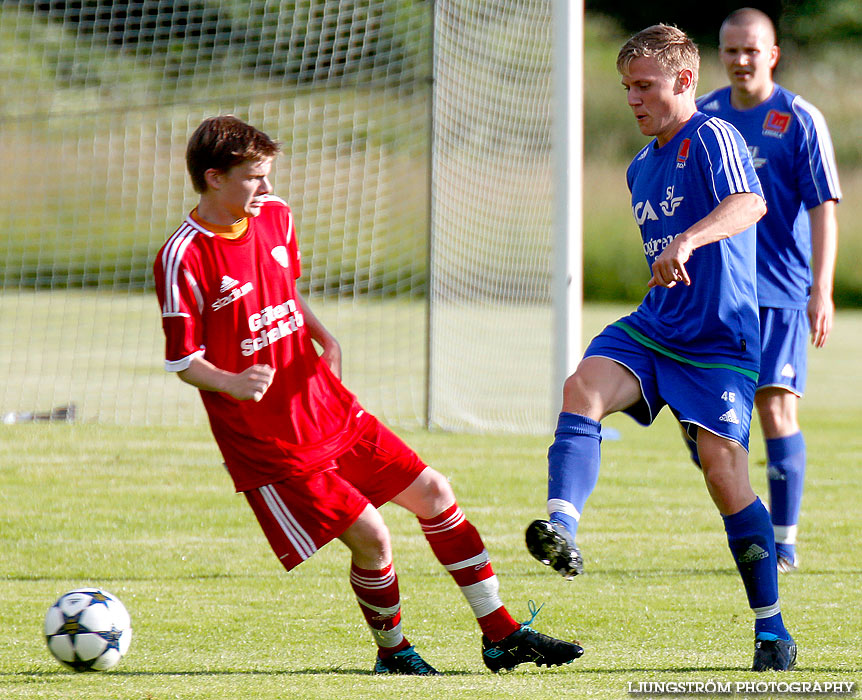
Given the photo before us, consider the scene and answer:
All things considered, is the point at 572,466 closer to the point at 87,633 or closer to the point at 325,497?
the point at 325,497

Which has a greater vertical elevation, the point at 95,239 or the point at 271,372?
the point at 271,372

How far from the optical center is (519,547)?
581 cm

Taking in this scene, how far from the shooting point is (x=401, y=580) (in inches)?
204

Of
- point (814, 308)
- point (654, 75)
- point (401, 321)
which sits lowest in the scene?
point (401, 321)

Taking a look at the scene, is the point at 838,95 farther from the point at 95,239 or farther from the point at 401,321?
the point at 95,239

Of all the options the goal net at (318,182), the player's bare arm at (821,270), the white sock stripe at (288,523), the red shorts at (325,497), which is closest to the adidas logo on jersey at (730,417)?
the red shorts at (325,497)

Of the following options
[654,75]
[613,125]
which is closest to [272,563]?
[654,75]

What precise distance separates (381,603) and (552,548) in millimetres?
732

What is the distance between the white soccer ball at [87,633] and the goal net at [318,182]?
19.1 ft

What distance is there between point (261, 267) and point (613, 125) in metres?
27.6

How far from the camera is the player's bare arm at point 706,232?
3.33 meters

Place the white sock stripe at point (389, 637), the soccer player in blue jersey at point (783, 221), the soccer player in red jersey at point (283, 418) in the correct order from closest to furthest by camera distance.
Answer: the soccer player in red jersey at point (283, 418) → the white sock stripe at point (389, 637) → the soccer player in blue jersey at point (783, 221)

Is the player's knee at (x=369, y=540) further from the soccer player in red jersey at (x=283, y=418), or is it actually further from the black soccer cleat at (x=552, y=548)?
the black soccer cleat at (x=552, y=548)

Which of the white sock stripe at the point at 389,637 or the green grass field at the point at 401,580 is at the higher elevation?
the white sock stripe at the point at 389,637
